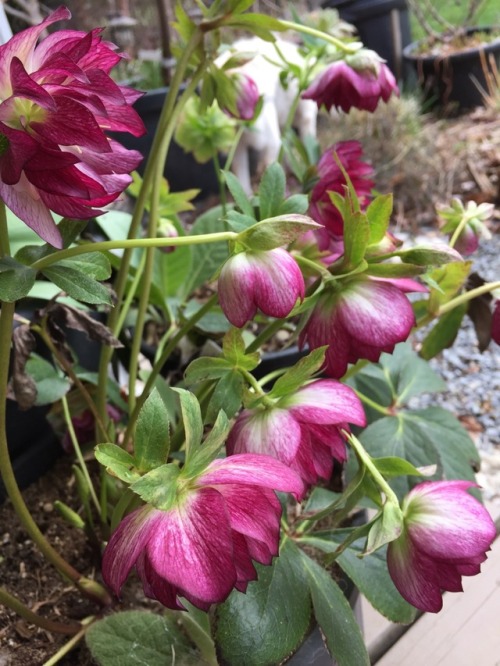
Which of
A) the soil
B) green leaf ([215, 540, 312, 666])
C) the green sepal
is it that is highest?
the green sepal

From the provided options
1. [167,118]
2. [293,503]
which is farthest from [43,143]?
[293,503]

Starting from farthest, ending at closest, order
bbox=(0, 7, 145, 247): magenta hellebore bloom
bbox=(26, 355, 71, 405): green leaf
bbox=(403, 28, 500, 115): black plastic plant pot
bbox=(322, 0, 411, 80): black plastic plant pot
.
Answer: bbox=(322, 0, 411, 80): black plastic plant pot → bbox=(403, 28, 500, 115): black plastic plant pot → bbox=(26, 355, 71, 405): green leaf → bbox=(0, 7, 145, 247): magenta hellebore bloom

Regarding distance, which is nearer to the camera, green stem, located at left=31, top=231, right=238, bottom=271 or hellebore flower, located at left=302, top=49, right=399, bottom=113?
green stem, located at left=31, top=231, right=238, bottom=271

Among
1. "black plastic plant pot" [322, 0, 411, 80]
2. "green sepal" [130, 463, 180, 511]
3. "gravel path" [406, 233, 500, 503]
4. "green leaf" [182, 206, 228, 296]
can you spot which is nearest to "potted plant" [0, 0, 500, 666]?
"green sepal" [130, 463, 180, 511]

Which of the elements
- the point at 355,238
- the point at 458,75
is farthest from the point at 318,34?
the point at 458,75

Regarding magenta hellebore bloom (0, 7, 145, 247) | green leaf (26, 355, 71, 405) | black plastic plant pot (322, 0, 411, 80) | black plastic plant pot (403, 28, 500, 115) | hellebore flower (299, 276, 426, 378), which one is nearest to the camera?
magenta hellebore bloom (0, 7, 145, 247)

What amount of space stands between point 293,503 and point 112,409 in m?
0.21

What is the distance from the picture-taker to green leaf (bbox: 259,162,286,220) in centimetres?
49

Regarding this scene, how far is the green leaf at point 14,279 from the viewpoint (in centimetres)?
34

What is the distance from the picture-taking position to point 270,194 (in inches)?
19.3

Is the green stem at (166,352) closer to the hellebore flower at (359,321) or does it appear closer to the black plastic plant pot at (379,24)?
the hellebore flower at (359,321)

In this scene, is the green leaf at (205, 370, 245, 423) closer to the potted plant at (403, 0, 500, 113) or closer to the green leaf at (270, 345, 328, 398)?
the green leaf at (270, 345, 328, 398)

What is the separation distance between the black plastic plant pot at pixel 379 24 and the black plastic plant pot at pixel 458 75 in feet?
0.41

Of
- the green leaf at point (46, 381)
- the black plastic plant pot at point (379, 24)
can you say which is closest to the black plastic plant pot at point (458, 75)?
the black plastic plant pot at point (379, 24)
